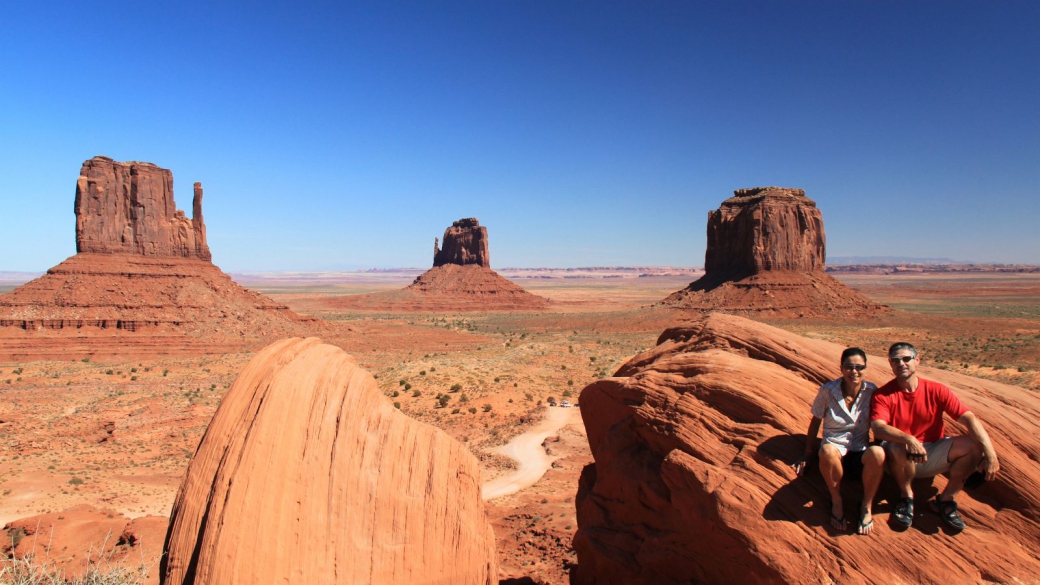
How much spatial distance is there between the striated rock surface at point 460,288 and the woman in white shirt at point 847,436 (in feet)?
330

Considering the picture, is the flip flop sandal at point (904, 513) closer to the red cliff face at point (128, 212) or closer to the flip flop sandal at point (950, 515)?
the flip flop sandal at point (950, 515)

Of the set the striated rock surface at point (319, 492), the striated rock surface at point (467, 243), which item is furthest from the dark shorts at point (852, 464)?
the striated rock surface at point (467, 243)

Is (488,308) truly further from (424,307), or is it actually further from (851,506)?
(851,506)

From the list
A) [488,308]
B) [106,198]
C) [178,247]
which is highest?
[106,198]

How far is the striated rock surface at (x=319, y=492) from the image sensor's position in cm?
590

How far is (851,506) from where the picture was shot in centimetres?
568

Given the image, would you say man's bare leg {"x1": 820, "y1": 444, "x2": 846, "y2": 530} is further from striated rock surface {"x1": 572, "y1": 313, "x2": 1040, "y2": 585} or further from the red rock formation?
the red rock formation

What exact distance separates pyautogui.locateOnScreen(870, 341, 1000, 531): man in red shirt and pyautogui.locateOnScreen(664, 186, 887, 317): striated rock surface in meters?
62.7

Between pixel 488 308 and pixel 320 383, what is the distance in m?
99.4

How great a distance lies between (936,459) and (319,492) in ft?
20.8

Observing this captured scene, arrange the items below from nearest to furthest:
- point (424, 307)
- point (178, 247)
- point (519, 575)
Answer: point (519, 575) < point (178, 247) < point (424, 307)

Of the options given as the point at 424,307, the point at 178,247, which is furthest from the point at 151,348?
the point at 424,307

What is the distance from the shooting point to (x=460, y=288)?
385ft

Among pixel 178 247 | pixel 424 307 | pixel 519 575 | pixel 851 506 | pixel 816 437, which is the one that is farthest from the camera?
pixel 424 307
